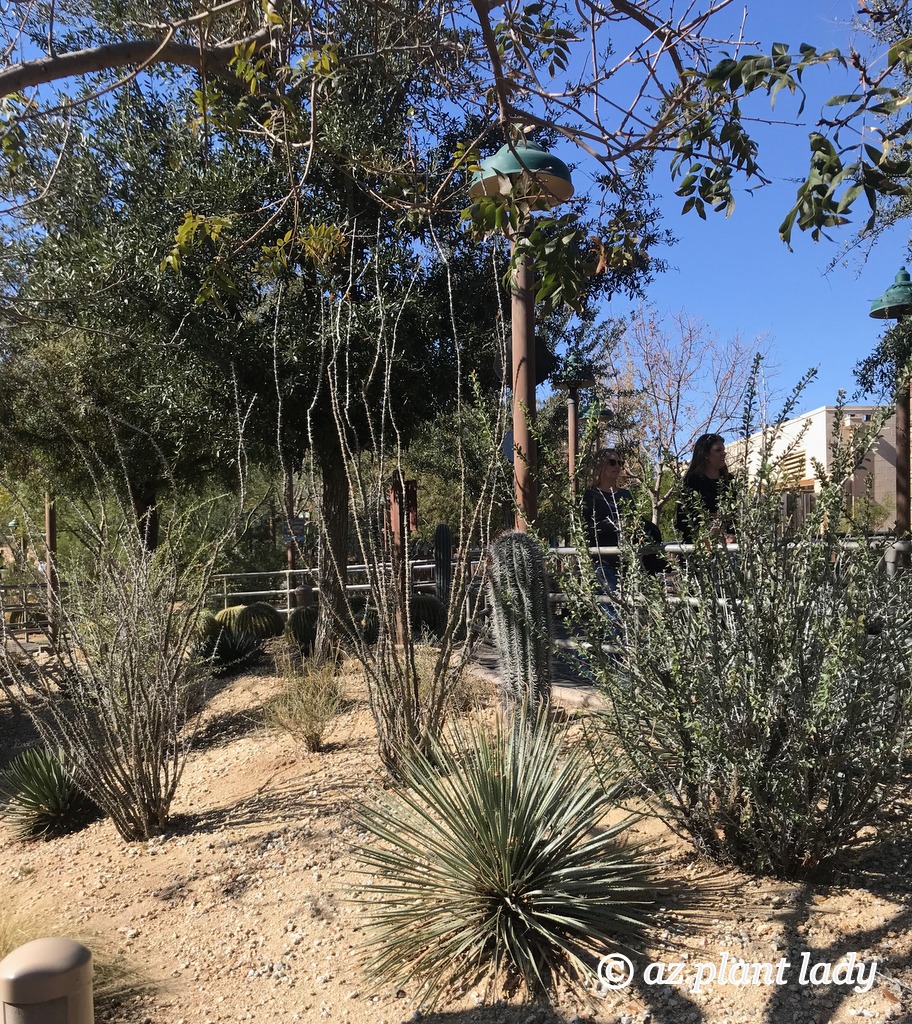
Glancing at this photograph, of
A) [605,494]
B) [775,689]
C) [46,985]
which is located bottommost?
[46,985]

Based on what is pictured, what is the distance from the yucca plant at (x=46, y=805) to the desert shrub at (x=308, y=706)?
1.33m

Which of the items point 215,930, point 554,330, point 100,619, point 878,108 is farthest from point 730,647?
point 554,330

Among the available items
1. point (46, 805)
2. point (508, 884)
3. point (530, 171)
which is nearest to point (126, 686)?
point (46, 805)

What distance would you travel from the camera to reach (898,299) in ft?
22.6

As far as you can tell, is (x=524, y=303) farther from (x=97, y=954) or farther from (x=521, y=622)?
(x=97, y=954)

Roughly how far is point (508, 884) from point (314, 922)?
976mm

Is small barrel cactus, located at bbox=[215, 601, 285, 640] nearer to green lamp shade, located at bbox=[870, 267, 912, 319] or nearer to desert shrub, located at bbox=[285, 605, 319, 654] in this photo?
desert shrub, located at bbox=[285, 605, 319, 654]

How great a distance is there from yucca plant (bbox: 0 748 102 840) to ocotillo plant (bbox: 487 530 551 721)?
2964 mm

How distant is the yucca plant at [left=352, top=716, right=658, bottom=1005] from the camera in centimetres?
264

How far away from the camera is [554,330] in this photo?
12555 mm

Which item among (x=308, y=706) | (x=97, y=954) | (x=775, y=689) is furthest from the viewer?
(x=308, y=706)

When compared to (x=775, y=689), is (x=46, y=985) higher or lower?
lower

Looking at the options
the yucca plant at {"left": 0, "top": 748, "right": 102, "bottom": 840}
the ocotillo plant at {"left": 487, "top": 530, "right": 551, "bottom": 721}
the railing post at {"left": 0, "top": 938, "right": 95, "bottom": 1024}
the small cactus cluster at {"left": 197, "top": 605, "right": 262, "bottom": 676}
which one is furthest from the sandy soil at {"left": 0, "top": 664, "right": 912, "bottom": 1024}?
the small cactus cluster at {"left": 197, "top": 605, "right": 262, "bottom": 676}

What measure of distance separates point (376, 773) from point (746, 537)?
2.64m
